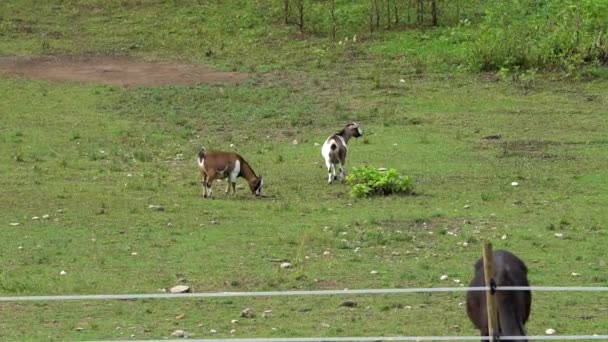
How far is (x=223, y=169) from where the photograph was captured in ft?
55.2

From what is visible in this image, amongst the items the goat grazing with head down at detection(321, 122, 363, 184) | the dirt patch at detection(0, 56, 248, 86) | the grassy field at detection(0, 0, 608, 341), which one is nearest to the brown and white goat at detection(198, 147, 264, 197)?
the grassy field at detection(0, 0, 608, 341)

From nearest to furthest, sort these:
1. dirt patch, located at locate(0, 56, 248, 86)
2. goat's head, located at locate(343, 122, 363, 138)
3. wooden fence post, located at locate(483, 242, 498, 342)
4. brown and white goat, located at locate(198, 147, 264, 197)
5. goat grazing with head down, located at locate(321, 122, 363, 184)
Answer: wooden fence post, located at locate(483, 242, 498, 342) → brown and white goat, located at locate(198, 147, 264, 197) → goat grazing with head down, located at locate(321, 122, 363, 184) → goat's head, located at locate(343, 122, 363, 138) → dirt patch, located at locate(0, 56, 248, 86)

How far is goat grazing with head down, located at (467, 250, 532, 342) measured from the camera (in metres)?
8.11

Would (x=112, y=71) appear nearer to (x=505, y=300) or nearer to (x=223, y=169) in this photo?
(x=223, y=169)

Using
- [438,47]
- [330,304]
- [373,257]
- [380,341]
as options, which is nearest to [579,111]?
[438,47]

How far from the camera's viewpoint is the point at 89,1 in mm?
35531

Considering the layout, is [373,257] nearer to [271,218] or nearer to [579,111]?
[271,218]

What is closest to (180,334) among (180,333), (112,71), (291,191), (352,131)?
(180,333)

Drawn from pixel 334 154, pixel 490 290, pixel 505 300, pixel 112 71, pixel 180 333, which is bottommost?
pixel 180 333

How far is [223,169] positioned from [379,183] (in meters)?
2.06

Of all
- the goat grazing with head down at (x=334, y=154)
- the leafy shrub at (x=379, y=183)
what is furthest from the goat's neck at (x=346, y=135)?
the leafy shrub at (x=379, y=183)

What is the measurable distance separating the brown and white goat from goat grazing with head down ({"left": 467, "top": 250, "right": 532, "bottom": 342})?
25.9ft

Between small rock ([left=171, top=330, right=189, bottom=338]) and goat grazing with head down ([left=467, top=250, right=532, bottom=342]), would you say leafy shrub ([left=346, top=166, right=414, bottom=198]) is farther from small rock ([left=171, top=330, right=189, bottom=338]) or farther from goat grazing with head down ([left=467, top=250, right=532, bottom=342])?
goat grazing with head down ([left=467, top=250, right=532, bottom=342])

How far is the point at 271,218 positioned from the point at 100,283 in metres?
3.56
